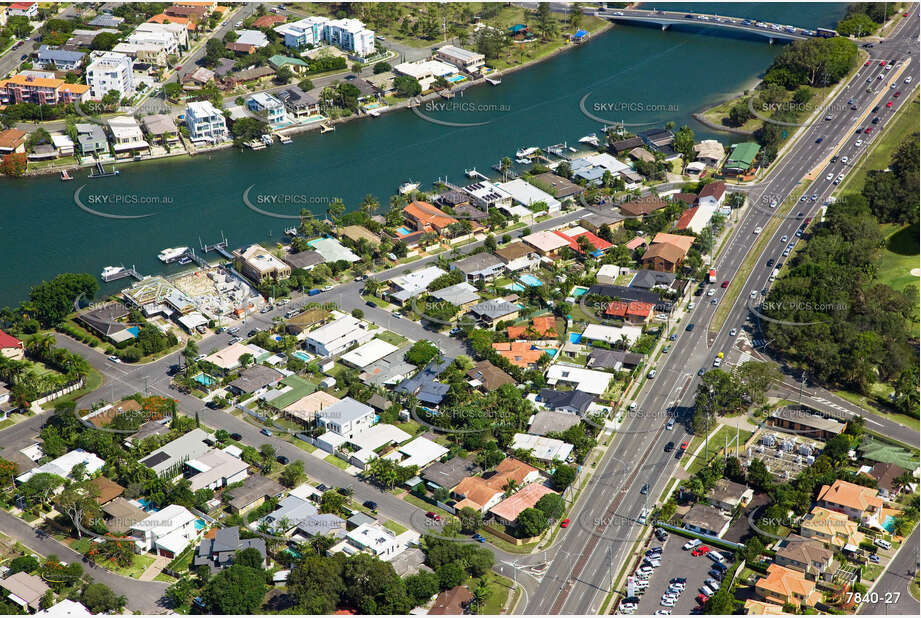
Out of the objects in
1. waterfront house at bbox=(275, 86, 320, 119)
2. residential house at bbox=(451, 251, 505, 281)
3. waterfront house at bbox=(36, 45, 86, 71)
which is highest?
residential house at bbox=(451, 251, 505, 281)

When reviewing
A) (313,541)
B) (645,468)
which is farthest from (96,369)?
(645,468)

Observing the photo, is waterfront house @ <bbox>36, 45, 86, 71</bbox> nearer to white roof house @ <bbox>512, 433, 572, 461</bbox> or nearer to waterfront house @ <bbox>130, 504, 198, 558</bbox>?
waterfront house @ <bbox>130, 504, 198, 558</bbox>

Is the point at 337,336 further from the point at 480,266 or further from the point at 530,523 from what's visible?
the point at 530,523

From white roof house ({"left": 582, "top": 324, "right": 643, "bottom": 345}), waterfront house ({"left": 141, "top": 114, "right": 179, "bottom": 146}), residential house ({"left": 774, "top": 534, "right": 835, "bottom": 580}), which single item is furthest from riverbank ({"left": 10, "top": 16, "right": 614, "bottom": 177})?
residential house ({"left": 774, "top": 534, "right": 835, "bottom": 580})

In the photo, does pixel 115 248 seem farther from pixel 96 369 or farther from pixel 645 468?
pixel 645 468

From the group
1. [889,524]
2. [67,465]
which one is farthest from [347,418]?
[889,524]

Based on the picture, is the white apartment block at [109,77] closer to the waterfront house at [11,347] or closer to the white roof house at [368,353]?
the waterfront house at [11,347]
